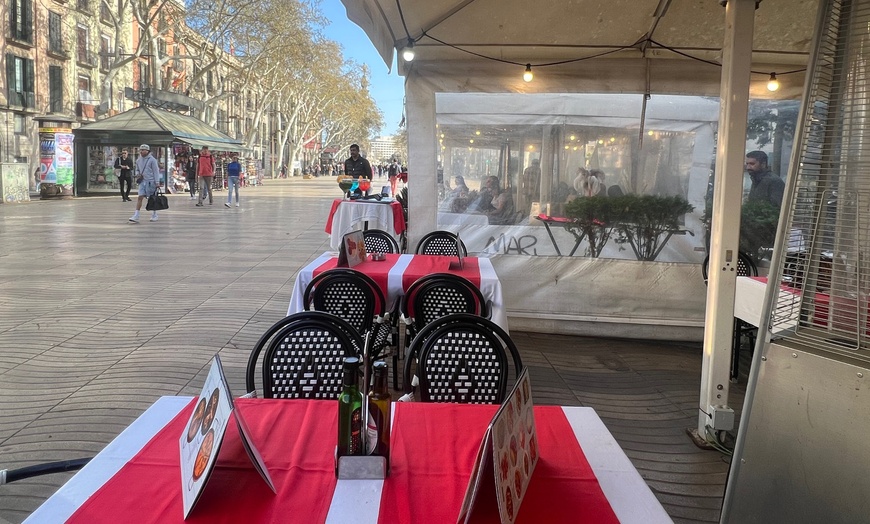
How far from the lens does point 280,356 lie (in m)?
2.58

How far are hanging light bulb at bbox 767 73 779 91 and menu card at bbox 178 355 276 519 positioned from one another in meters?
5.47

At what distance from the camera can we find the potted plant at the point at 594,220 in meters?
5.86

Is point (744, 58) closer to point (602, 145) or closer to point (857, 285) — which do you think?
point (857, 285)

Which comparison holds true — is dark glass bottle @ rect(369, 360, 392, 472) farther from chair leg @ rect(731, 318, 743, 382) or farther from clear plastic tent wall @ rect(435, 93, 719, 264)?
clear plastic tent wall @ rect(435, 93, 719, 264)

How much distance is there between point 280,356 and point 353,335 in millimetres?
315

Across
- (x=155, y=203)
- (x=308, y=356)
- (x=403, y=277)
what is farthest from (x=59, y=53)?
(x=308, y=356)

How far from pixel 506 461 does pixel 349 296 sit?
8.64 feet

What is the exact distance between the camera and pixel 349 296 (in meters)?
3.92

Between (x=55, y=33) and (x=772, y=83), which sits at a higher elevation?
(x=55, y=33)

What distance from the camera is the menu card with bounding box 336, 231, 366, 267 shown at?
4402 mm

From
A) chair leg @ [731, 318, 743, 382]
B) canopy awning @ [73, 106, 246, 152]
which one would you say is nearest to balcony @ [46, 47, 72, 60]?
canopy awning @ [73, 106, 246, 152]

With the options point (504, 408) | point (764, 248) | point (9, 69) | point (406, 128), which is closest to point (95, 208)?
point (9, 69)

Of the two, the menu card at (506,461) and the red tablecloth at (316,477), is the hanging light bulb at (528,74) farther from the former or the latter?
the menu card at (506,461)

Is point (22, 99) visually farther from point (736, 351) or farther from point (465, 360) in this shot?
point (465, 360)
